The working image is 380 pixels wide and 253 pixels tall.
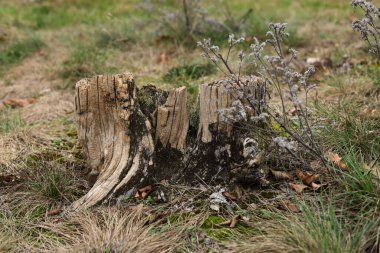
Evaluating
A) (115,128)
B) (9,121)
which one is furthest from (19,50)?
(115,128)

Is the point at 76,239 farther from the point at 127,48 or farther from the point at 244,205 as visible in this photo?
the point at 127,48

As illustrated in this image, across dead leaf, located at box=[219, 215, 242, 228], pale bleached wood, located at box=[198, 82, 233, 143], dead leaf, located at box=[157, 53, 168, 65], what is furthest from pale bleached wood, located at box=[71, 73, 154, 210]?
dead leaf, located at box=[157, 53, 168, 65]

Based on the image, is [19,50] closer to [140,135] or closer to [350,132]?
[140,135]

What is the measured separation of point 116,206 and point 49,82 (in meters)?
3.57

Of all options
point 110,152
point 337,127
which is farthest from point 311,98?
point 110,152

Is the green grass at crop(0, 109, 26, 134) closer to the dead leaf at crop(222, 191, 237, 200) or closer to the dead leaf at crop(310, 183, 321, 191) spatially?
the dead leaf at crop(222, 191, 237, 200)

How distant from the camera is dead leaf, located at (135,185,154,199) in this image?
127 inches

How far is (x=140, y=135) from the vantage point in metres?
3.32

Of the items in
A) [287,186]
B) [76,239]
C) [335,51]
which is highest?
[335,51]

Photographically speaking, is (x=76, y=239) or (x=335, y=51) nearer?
(x=76, y=239)

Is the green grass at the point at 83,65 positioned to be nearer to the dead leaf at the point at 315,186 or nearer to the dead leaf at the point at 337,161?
the dead leaf at the point at 337,161

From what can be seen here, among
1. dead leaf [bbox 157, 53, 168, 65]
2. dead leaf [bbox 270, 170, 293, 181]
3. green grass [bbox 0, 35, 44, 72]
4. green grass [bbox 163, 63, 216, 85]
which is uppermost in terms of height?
green grass [bbox 0, 35, 44, 72]

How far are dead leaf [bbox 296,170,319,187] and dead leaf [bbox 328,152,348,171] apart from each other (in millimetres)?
165

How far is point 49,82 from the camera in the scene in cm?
625
